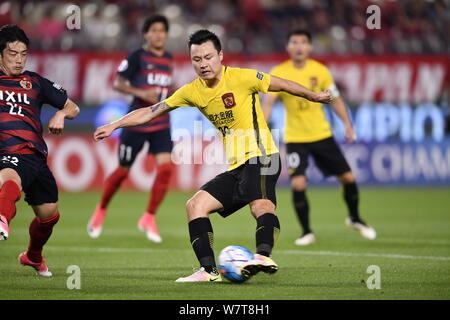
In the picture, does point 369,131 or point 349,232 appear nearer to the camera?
point 349,232

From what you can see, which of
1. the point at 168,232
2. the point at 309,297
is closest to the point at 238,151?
the point at 309,297

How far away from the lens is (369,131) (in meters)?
19.2

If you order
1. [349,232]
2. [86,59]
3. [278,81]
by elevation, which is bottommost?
[349,232]

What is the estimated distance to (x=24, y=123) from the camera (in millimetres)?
7789

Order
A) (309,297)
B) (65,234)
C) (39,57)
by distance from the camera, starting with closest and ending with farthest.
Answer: (309,297)
(65,234)
(39,57)

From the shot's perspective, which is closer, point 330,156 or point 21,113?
point 21,113

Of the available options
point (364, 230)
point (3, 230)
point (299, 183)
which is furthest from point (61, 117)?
point (364, 230)

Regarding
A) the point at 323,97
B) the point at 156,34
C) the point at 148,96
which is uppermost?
the point at 156,34

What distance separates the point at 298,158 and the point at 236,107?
380cm

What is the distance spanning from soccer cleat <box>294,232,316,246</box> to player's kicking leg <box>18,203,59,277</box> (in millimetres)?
3759

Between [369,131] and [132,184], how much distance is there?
521 cm

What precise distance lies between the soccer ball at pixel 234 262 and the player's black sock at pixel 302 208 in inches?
155

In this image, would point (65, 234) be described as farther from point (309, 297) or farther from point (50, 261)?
point (309, 297)

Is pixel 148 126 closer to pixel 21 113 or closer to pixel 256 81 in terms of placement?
pixel 21 113
